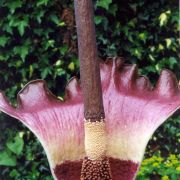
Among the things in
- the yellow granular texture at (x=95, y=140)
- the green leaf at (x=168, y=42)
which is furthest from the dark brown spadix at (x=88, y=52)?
the green leaf at (x=168, y=42)

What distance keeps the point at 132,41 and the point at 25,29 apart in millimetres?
497

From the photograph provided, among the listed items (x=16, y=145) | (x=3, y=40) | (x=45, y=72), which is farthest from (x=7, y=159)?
(x=3, y=40)

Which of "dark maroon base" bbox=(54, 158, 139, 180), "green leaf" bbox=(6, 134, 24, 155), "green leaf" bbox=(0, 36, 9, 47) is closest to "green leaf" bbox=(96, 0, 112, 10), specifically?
"green leaf" bbox=(0, 36, 9, 47)

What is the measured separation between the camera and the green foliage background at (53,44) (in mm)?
2115

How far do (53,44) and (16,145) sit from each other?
49 cm

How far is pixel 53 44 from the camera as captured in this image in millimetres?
2154

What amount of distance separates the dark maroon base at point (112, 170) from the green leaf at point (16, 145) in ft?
4.61

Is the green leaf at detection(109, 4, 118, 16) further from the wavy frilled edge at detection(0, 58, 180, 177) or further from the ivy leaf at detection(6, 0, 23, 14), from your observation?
the wavy frilled edge at detection(0, 58, 180, 177)

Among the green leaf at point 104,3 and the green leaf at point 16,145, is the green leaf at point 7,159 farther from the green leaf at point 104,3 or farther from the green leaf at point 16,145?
the green leaf at point 104,3

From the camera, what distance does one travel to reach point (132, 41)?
220 centimetres

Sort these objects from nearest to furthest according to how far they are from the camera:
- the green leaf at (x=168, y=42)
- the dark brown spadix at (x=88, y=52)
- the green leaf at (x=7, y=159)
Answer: the dark brown spadix at (x=88, y=52)
the green leaf at (x=7, y=159)
the green leaf at (x=168, y=42)

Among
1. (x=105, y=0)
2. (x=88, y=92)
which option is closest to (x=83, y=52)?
(x=88, y=92)

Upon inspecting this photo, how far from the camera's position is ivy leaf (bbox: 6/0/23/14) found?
6.77ft

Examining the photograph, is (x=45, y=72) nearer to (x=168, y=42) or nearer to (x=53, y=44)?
(x=53, y=44)
